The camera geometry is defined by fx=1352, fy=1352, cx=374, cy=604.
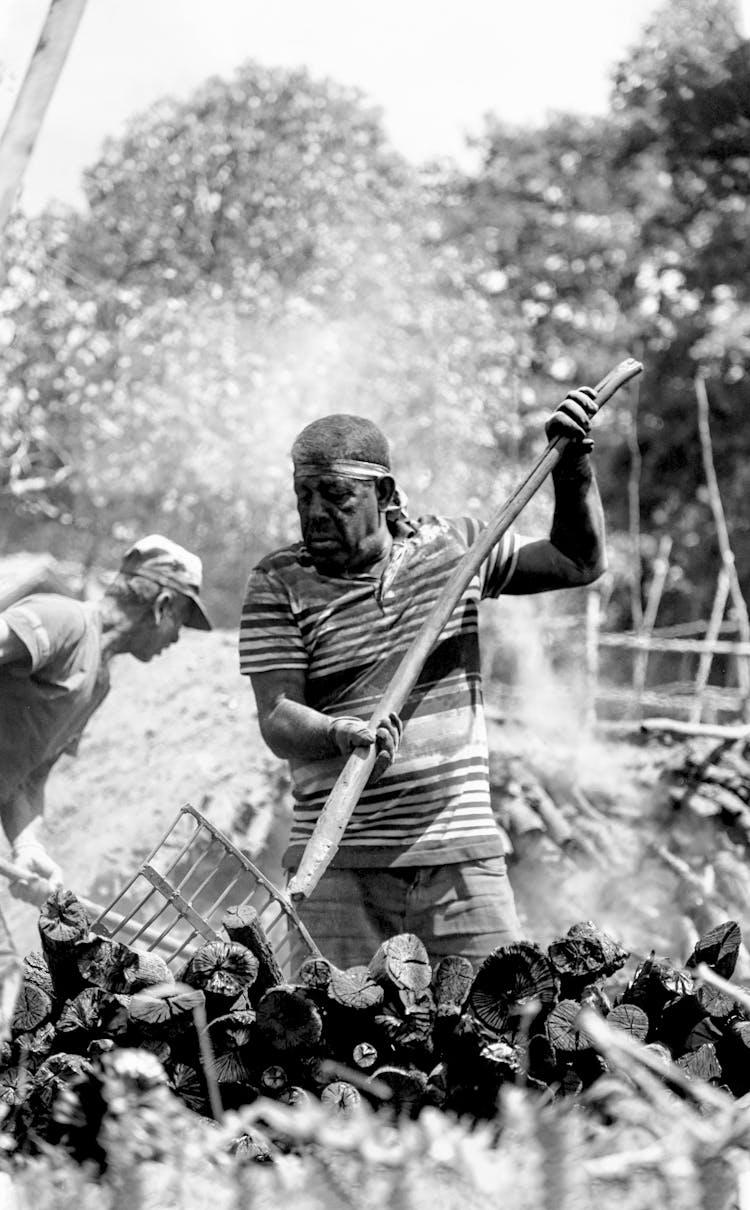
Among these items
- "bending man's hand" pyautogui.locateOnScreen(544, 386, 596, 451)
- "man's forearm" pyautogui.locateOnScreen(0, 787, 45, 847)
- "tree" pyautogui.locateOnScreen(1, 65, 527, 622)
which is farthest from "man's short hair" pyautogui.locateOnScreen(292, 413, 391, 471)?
"tree" pyautogui.locateOnScreen(1, 65, 527, 622)

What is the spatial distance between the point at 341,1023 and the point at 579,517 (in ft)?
4.59

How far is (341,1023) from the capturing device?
253 cm

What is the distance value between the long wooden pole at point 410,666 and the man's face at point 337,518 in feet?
0.81

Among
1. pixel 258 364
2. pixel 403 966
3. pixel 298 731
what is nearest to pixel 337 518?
pixel 298 731

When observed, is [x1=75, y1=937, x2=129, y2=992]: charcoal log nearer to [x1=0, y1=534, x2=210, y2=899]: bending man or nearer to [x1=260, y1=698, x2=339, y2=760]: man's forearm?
[x1=260, y1=698, x2=339, y2=760]: man's forearm

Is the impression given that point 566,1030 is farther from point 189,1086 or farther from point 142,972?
point 142,972

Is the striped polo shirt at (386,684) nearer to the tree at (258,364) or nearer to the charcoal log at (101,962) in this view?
the charcoal log at (101,962)

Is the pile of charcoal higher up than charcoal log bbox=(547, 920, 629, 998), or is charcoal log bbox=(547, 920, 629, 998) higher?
charcoal log bbox=(547, 920, 629, 998)

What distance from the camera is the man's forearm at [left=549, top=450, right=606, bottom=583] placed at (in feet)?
10.8

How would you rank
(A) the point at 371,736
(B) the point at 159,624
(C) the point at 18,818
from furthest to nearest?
(B) the point at 159,624, (C) the point at 18,818, (A) the point at 371,736

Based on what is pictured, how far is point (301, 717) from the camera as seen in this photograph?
3.07 meters

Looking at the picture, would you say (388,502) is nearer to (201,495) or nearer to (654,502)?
(201,495)

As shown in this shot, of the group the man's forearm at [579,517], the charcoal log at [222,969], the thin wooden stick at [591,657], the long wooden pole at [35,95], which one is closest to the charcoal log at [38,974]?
the charcoal log at [222,969]

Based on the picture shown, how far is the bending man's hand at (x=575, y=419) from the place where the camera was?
3.23 meters
